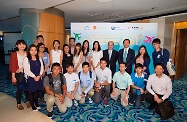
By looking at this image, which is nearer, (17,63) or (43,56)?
(17,63)

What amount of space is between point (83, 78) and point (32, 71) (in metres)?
1.20

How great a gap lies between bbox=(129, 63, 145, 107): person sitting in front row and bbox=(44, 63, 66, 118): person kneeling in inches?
64.1

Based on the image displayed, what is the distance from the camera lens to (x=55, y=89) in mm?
2893

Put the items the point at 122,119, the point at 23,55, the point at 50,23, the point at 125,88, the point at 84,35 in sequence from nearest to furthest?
the point at 122,119, the point at 23,55, the point at 125,88, the point at 84,35, the point at 50,23

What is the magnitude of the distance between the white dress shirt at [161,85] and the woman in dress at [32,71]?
2.36 m

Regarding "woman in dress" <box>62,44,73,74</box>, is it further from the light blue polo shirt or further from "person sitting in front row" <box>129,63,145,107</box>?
"person sitting in front row" <box>129,63,145,107</box>

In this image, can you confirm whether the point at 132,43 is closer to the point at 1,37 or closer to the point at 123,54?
the point at 123,54

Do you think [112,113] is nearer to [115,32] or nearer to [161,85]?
[161,85]

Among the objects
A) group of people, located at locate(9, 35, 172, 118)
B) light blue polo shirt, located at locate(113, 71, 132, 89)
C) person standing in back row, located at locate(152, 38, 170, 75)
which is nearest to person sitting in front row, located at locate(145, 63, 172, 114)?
group of people, located at locate(9, 35, 172, 118)

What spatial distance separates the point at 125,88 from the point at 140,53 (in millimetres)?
1046

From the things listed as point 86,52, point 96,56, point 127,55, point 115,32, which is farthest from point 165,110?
point 115,32

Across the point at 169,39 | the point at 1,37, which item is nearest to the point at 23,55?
the point at 169,39

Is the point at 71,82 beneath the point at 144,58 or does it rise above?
beneath

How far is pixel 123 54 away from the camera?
12.7 ft
